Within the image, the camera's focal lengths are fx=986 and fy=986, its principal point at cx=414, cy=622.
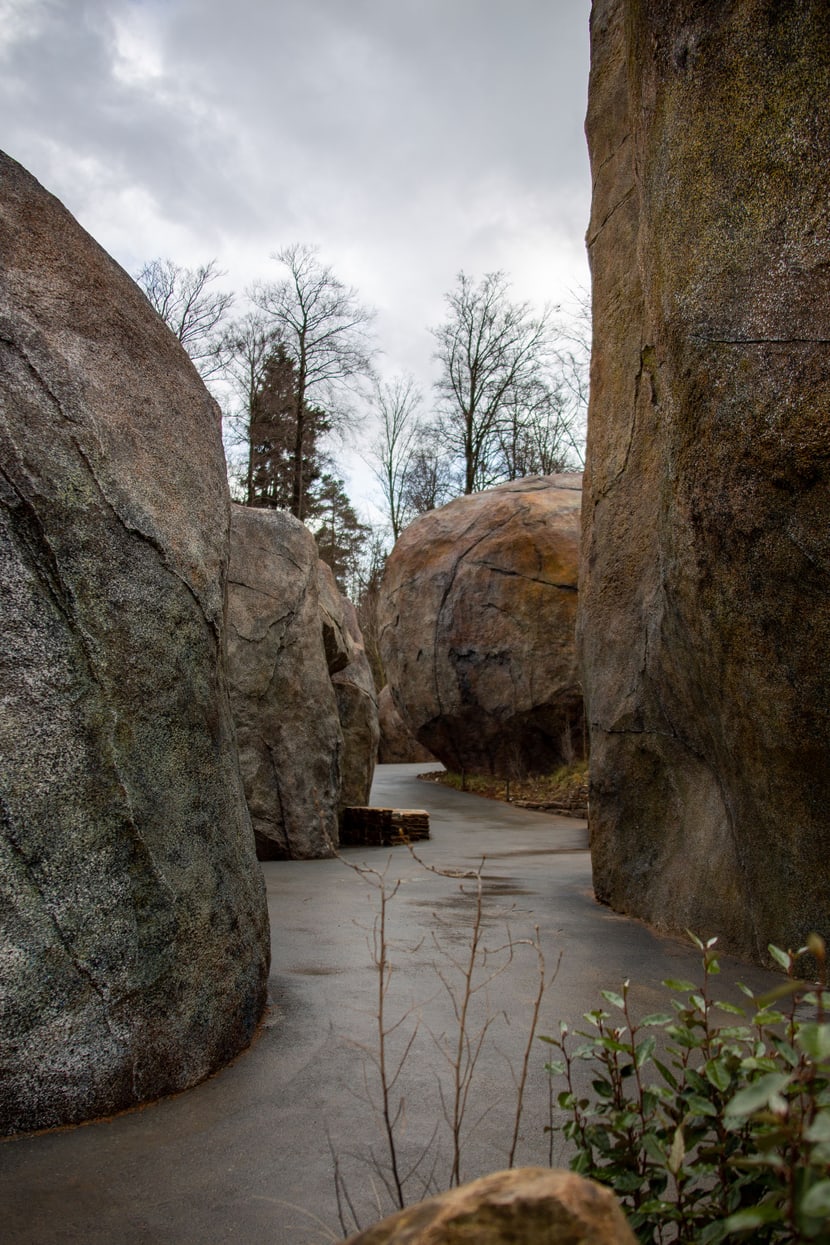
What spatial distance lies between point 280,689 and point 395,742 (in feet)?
46.4

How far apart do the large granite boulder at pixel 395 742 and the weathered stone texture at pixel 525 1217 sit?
20830 mm

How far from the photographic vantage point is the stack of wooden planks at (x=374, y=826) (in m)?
9.49

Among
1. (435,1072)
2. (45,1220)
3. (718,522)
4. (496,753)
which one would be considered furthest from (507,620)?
(45,1220)

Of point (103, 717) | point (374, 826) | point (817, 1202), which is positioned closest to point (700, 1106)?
point (817, 1202)

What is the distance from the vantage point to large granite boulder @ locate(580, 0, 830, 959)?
3.39 m

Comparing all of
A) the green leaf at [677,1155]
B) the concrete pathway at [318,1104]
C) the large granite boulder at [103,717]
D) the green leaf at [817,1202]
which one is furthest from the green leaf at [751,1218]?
the large granite boulder at [103,717]

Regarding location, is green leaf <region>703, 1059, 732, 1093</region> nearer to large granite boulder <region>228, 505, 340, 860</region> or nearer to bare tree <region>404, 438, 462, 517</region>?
large granite boulder <region>228, 505, 340, 860</region>

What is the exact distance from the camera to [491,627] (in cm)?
1466

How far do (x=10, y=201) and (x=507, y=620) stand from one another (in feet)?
38.7

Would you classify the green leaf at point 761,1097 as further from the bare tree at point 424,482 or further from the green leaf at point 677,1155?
the bare tree at point 424,482

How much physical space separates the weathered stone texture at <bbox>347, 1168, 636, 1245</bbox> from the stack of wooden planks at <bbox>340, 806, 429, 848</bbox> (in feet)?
27.6

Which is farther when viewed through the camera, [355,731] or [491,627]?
[491,627]

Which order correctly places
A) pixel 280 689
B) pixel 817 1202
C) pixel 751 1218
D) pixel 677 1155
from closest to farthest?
pixel 817 1202 → pixel 751 1218 → pixel 677 1155 → pixel 280 689

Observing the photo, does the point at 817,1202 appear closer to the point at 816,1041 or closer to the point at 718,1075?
the point at 816,1041
